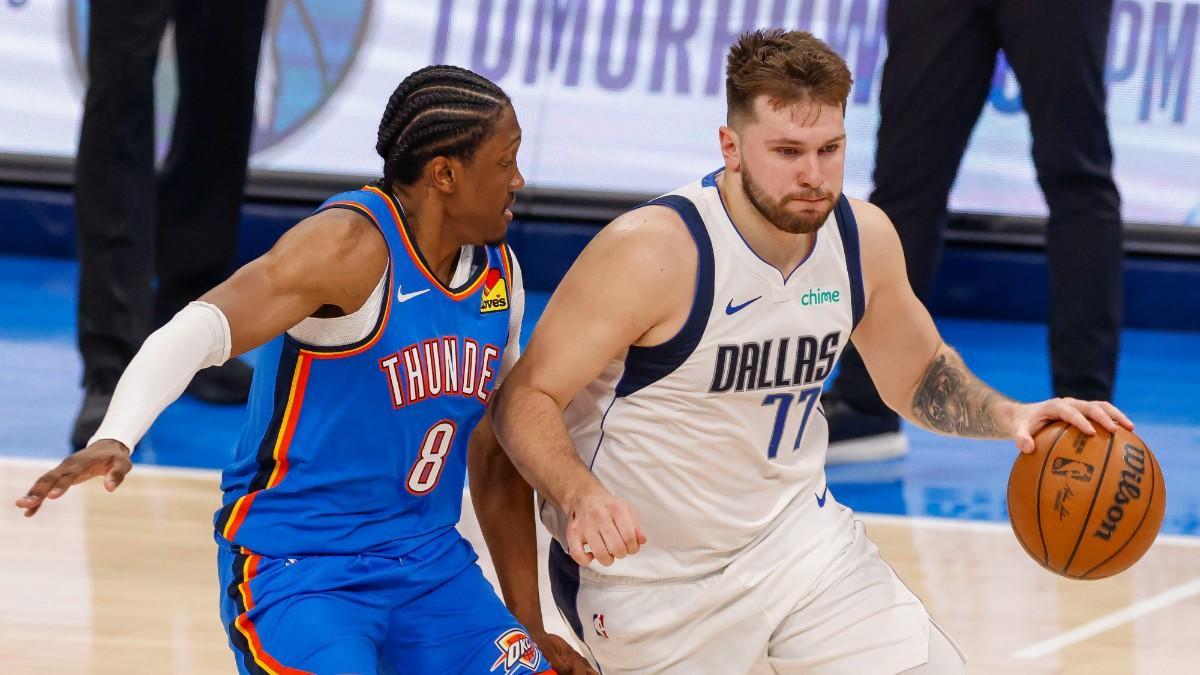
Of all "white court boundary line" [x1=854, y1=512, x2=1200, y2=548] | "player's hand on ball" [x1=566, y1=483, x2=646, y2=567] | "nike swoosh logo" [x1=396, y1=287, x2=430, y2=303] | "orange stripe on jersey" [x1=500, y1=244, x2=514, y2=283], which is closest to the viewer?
"player's hand on ball" [x1=566, y1=483, x2=646, y2=567]

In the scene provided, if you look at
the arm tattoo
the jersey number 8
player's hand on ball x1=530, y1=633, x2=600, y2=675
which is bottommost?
player's hand on ball x1=530, y1=633, x2=600, y2=675

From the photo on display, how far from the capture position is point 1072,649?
163 inches

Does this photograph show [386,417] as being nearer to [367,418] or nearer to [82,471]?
[367,418]

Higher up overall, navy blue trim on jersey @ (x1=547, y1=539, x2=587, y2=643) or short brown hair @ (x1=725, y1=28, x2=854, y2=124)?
short brown hair @ (x1=725, y1=28, x2=854, y2=124)

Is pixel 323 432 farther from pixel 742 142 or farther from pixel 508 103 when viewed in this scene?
pixel 742 142

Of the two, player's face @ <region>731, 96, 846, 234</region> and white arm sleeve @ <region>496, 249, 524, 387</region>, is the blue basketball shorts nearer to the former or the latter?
white arm sleeve @ <region>496, 249, 524, 387</region>

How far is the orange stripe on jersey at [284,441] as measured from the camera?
2.96m

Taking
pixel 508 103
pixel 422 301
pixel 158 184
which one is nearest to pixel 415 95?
pixel 508 103

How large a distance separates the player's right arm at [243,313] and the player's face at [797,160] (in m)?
0.69

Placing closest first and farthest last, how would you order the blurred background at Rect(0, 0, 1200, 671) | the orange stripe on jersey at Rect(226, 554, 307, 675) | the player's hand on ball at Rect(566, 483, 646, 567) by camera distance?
the player's hand on ball at Rect(566, 483, 646, 567) → the orange stripe on jersey at Rect(226, 554, 307, 675) → the blurred background at Rect(0, 0, 1200, 671)

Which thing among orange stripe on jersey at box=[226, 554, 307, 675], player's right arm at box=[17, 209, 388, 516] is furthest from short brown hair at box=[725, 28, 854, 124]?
orange stripe on jersey at box=[226, 554, 307, 675]

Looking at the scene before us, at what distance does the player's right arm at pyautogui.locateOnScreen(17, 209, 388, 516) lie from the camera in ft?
8.38

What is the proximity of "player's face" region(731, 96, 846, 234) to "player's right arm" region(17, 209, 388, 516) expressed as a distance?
2.27 ft

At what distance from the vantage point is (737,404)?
3.16 metres
